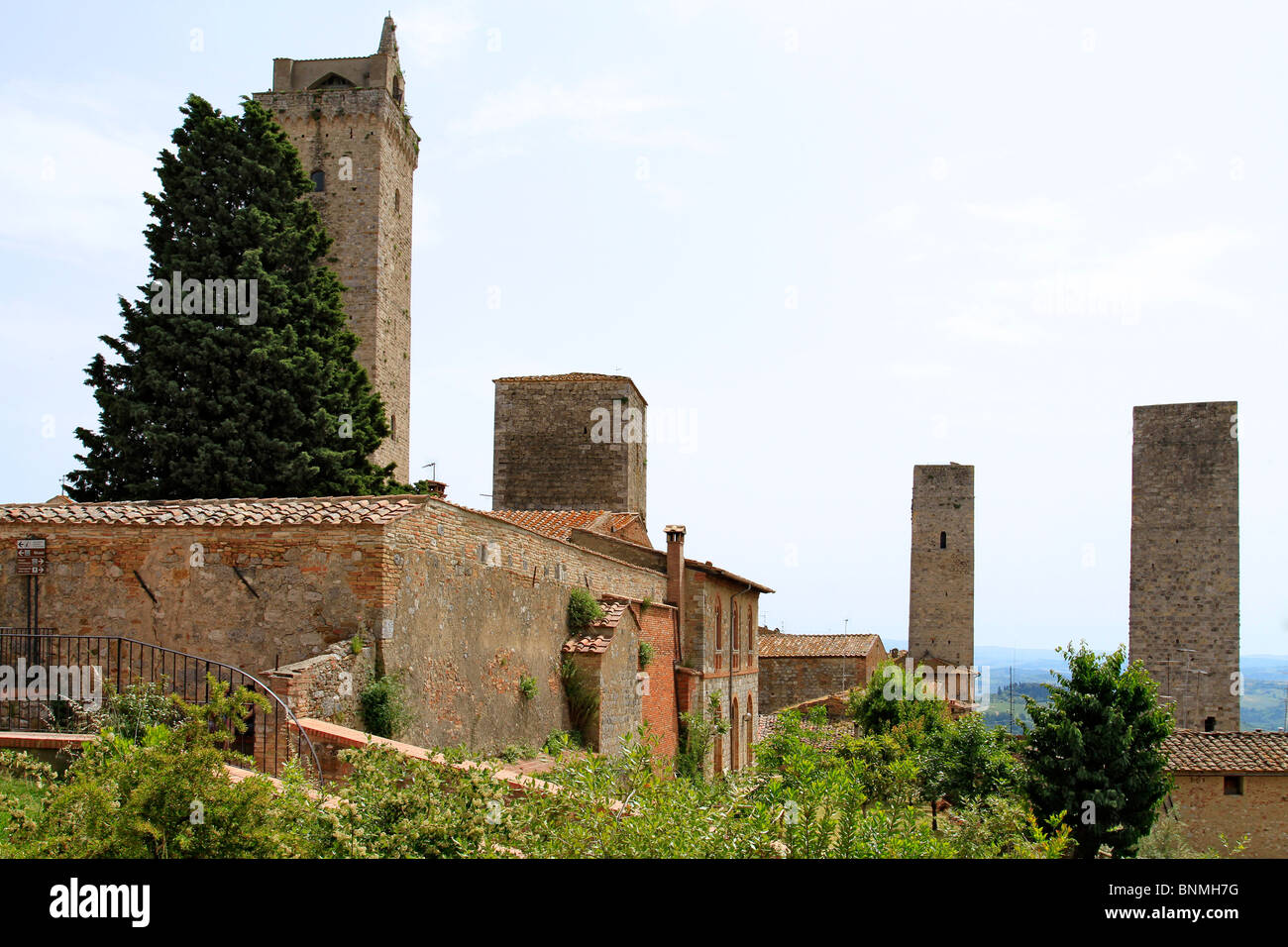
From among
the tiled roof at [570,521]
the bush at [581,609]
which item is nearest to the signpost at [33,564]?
the bush at [581,609]

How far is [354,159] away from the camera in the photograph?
3272 centimetres

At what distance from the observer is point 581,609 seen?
634 inches

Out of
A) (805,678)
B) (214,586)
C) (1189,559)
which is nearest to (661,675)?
(214,586)

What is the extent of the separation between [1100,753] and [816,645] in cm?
2206

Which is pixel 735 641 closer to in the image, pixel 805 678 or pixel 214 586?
pixel 805 678

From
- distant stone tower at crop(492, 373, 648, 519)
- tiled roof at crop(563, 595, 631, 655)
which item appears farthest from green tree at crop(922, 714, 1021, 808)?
distant stone tower at crop(492, 373, 648, 519)

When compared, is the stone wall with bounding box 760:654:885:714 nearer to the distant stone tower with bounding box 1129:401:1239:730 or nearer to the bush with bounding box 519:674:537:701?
the distant stone tower with bounding box 1129:401:1239:730

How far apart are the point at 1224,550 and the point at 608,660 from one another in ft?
74.0

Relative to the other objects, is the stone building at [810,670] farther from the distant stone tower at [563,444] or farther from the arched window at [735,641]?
the distant stone tower at [563,444]

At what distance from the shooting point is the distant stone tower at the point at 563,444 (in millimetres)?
30312

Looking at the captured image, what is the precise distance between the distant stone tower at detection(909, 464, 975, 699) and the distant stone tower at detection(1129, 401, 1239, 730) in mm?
12492

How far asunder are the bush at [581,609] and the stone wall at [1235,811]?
14673mm

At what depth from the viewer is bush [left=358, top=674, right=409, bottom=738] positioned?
1017 centimetres
